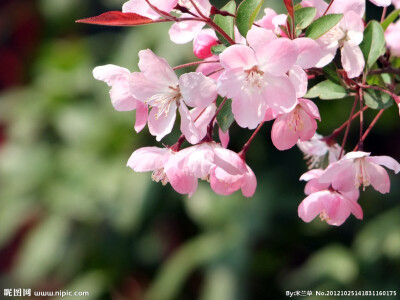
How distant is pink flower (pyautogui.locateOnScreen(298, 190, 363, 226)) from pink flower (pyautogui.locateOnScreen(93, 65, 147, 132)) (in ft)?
0.71

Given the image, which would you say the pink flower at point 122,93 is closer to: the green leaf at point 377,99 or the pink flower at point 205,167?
the pink flower at point 205,167

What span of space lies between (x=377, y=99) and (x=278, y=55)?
6.7 inches

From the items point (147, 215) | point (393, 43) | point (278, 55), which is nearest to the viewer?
point (278, 55)

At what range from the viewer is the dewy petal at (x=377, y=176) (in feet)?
2.41

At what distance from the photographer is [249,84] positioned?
65 centimetres

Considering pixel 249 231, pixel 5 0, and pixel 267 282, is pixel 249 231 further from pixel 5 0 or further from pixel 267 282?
pixel 5 0

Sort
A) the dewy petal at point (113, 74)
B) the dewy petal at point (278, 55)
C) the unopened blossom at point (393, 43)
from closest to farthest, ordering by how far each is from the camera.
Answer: the dewy petal at point (278, 55), the dewy petal at point (113, 74), the unopened blossom at point (393, 43)

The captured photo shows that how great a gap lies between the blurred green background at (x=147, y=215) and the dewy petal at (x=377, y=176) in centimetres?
162

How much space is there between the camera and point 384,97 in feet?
2.37

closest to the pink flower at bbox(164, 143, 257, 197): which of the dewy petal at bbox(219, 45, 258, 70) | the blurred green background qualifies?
the dewy petal at bbox(219, 45, 258, 70)

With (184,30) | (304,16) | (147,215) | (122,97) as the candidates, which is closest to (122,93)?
(122,97)

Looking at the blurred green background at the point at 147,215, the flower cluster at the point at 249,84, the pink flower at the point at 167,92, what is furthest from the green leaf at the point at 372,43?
the blurred green background at the point at 147,215

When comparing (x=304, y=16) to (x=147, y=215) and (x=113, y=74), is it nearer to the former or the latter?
(x=113, y=74)

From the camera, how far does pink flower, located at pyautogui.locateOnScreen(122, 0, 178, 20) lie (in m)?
0.64
